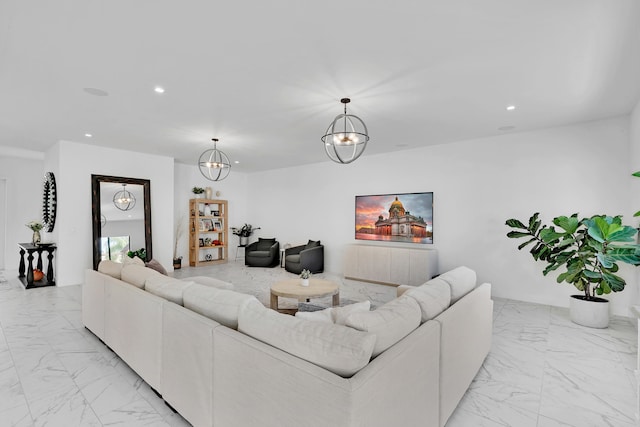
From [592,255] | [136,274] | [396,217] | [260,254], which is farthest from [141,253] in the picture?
[592,255]

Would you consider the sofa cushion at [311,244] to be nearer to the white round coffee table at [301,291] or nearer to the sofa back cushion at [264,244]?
the sofa back cushion at [264,244]

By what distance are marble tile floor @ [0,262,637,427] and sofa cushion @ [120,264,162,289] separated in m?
0.74

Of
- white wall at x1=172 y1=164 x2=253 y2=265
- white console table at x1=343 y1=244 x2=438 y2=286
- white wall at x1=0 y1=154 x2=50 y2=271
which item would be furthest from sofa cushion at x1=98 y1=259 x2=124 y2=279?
white wall at x1=0 y1=154 x2=50 y2=271

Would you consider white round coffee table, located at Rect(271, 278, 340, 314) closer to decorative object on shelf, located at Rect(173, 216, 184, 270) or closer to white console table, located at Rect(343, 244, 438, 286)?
white console table, located at Rect(343, 244, 438, 286)

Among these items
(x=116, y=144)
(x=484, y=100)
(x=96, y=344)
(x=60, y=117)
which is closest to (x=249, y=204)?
(x=116, y=144)

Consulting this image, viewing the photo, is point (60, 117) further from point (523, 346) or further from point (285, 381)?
point (523, 346)

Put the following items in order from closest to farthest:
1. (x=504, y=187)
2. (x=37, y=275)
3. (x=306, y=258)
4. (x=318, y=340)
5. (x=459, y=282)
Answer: (x=318, y=340), (x=459, y=282), (x=504, y=187), (x=37, y=275), (x=306, y=258)

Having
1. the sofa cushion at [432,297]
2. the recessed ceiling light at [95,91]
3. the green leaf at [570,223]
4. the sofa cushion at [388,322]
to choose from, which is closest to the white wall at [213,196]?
the recessed ceiling light at [95,91]

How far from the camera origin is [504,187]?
5047mm

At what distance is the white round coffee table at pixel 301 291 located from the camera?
379cm

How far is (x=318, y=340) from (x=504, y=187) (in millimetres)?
4884

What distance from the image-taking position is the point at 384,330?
5.03 ft

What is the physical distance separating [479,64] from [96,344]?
466cm

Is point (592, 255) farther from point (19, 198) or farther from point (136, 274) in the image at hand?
point (19, 198)
